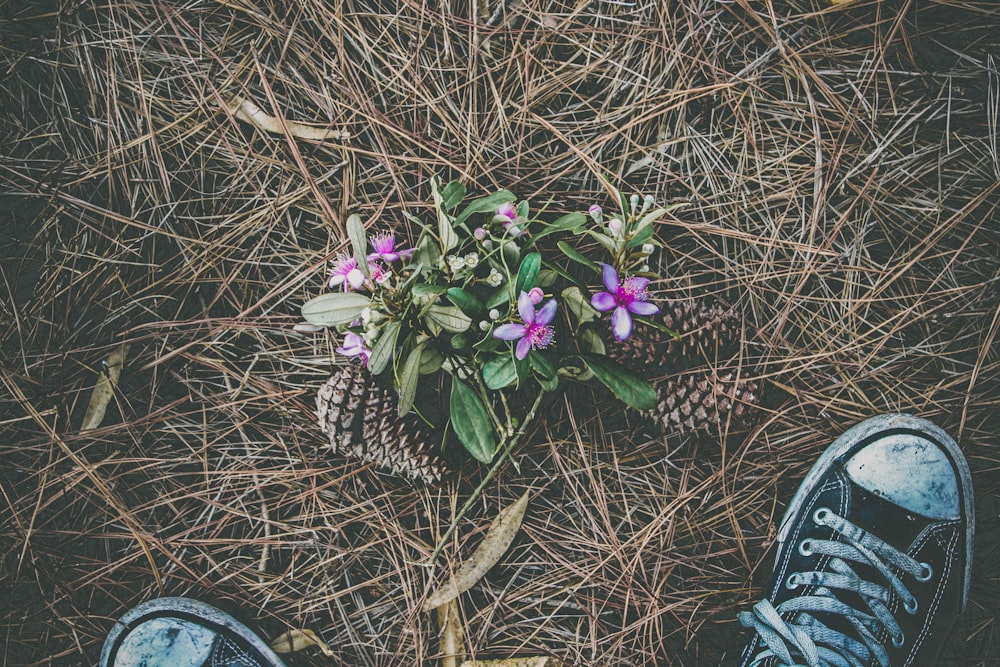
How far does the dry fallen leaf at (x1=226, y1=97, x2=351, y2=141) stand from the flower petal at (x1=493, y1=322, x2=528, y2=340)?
2.68 feet

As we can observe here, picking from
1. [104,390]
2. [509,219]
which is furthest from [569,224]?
[104,390]

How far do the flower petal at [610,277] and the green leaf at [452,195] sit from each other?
413 millimetres

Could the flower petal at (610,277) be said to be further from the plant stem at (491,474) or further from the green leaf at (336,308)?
the green leaf at (336,308)

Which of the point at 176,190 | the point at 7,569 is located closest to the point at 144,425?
the point at 7,569

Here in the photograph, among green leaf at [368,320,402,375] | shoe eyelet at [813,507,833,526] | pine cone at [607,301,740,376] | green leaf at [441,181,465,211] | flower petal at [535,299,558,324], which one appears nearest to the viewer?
flower petal at [535,299,558,324]

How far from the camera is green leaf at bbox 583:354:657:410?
1.51 m

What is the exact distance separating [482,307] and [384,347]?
25 cm

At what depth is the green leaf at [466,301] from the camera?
141 centimetres

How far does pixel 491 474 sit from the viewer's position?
65.8 inches

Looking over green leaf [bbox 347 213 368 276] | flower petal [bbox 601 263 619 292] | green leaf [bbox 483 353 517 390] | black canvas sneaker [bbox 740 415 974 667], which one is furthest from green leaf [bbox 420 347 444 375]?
black canvas sneaker [bbox 740 415 974 667]

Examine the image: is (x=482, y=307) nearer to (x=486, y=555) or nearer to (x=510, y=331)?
(x=510, y=331)

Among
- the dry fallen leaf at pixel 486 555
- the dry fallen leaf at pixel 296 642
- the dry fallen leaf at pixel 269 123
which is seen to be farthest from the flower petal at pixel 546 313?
the dry fallen leaf at pixel 296 642

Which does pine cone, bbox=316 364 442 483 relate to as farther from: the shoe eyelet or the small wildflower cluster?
the shoe eyelet

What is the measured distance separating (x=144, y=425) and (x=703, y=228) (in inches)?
67.8
